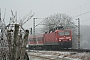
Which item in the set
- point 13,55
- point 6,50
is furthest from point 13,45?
point 6,50

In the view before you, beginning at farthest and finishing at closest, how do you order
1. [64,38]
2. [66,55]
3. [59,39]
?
1. [64,38]
2. [59,39]
3. [66,55]

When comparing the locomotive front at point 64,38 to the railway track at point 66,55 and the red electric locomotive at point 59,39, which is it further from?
the railway track at point 66,55

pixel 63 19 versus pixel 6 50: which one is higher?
pixel 63 19

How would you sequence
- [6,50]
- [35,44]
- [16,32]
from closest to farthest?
[16,32], [6,50], [35,44]

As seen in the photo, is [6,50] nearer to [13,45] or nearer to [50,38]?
[13,45]

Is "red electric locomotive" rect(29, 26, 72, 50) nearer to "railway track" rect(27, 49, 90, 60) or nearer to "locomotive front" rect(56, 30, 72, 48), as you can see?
"locomotive front" rect(56, 30, 72, 48)

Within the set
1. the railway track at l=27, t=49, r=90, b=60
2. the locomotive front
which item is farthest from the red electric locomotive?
the railway track at l=27, t=49, r=90, b=60

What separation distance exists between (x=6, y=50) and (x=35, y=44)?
125 ft

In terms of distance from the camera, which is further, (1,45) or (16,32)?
(1,45)

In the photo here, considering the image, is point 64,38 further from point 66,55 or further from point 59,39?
point 66,55

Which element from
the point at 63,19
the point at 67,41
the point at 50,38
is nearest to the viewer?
the point at 67,41

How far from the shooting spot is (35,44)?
43062 mm

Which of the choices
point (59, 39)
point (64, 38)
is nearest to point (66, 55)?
point (59, 39)

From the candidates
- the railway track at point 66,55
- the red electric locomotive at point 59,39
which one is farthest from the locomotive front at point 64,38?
the railway track at point 66,55
